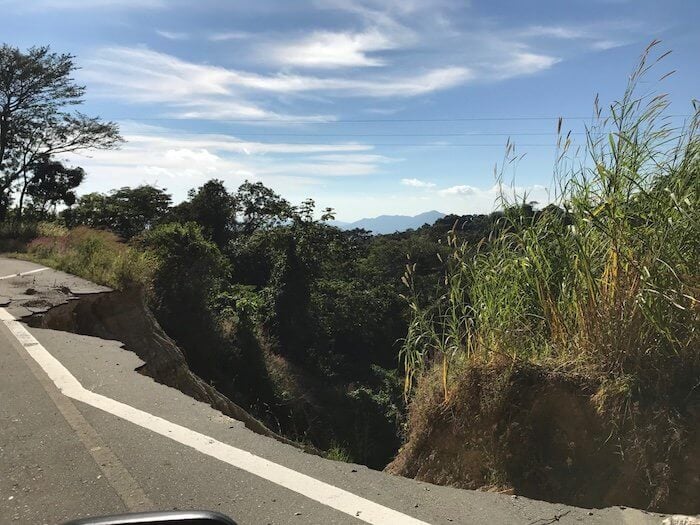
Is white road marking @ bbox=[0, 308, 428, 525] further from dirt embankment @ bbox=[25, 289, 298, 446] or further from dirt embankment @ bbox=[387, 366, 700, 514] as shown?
dirt embankment @ bbox=[25, 289, 298, 446]

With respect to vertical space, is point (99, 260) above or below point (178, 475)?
above

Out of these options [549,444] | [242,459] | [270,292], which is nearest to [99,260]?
[242,459]

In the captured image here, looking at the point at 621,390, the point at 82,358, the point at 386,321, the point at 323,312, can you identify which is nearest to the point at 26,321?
the point at 82,358

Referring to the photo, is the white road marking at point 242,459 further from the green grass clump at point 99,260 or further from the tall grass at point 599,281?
the green grass clump at point 99,260

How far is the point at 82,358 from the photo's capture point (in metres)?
6.28

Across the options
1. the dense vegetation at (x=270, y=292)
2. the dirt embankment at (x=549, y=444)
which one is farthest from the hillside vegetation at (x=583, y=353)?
the dense vegetation at (x=270, y=292)

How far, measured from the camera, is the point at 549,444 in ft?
12.3

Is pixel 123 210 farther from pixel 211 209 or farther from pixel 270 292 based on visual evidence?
pixel 270 292

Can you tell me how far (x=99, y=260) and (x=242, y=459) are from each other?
10.8m

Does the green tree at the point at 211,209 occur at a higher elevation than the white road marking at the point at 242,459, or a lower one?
higher

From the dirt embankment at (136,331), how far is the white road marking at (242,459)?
4.47 metres

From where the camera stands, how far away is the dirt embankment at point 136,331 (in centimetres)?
992

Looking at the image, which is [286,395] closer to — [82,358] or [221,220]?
[82,358]

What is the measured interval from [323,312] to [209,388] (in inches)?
871
